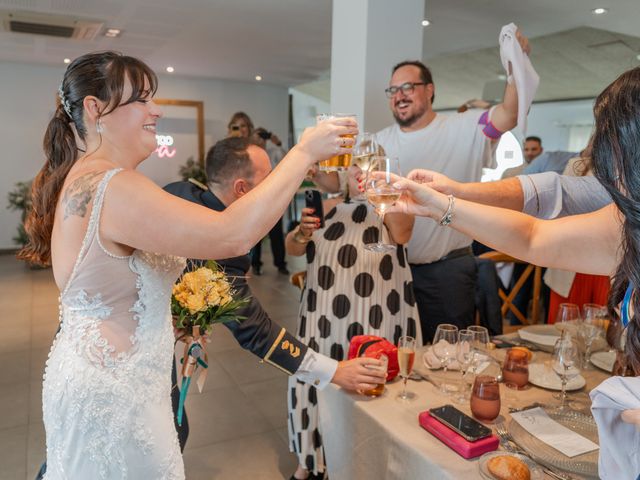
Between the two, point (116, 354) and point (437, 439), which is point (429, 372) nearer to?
point (437, 439)

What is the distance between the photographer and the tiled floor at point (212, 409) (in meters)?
2.79

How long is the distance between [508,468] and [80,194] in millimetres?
1195

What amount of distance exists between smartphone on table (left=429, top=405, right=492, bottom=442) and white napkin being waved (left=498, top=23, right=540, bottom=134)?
1096 mm

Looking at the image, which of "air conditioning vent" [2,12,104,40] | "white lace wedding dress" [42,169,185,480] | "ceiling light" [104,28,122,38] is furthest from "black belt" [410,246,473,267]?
"ceiling light" [104,28,122,38]

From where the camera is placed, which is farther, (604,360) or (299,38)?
(299,38)

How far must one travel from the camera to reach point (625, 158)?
975mm

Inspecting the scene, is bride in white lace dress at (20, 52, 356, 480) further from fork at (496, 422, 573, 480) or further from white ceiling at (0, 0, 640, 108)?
white ceiling at (0, 0, 640, 108)

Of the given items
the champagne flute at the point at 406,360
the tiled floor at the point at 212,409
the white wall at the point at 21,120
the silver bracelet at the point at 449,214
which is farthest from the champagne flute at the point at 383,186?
the white wall at the point at 21,120

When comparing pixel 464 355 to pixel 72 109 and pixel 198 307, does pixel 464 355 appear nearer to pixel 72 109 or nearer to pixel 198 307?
pixel 198 307

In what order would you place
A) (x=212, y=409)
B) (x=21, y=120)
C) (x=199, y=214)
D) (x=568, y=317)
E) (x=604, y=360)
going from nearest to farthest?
(x=199, y=214) < (x=604, y=360) < (x=568, y=317) < (x=212, y=409) < (x=21, y=120)

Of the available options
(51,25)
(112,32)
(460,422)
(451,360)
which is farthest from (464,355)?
(112,32)

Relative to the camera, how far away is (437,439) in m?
1.37

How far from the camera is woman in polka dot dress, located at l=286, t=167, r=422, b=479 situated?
219 cm

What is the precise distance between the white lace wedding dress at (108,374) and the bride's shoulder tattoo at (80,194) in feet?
0.33
